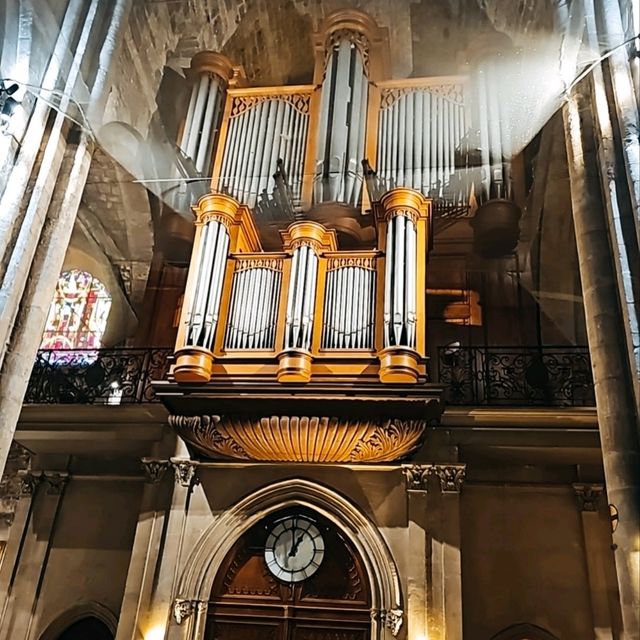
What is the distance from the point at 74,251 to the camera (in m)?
11.9

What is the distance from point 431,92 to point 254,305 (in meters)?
4.56

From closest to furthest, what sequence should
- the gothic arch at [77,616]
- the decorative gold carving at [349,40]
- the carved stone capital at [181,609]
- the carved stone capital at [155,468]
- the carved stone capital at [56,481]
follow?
1. the carved stone capital at [181,609]
2. the carved stone capital at [155,468]
3. the gothic arch at [77,616]
4. the carved stone capital at [56,481]
5. the decorative gold carving at [349,40]

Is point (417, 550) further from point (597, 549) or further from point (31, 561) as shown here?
point (31, 561)

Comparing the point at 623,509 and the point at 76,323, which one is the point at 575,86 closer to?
the point at 623,509

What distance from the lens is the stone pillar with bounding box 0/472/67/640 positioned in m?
8.97

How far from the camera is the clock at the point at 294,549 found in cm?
828

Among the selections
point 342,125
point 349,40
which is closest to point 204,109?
point 342,125

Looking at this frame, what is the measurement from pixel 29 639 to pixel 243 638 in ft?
9.07

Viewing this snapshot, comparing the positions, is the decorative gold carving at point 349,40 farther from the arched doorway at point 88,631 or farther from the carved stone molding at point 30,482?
the arched doorway at point 88,631

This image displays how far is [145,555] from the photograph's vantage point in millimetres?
8328

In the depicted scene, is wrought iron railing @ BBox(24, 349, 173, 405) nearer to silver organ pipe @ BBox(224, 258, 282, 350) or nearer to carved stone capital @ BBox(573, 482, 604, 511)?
silver organ pipe @ BBox(224, 258, 282, 350)

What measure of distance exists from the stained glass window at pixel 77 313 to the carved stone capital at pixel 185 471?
3.41 metres

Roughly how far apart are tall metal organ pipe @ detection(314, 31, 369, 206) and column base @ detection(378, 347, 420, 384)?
2.68 meters

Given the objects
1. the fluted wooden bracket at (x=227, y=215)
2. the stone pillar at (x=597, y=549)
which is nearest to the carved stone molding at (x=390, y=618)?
the stone pillar at (x=597, y=549)
